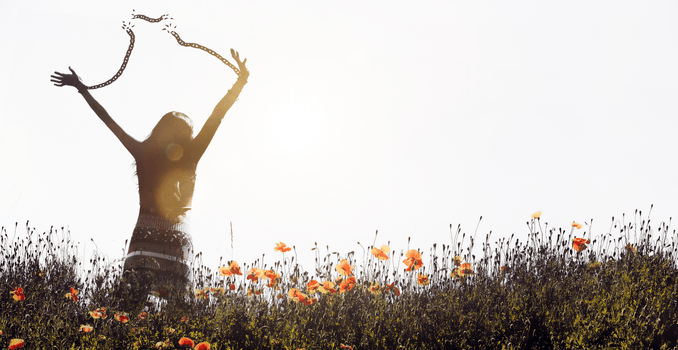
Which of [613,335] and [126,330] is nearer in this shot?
[613,335]

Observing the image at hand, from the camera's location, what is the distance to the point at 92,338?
11.0 feet

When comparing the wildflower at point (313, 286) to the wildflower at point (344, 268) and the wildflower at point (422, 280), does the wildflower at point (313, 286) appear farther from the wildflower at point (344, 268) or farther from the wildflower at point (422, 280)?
the wildflower at point (422, 280)

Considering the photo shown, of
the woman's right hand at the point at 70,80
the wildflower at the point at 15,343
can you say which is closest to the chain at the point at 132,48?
the woman's right hand at the point at 70,80

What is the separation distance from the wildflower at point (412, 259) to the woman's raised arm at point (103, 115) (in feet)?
8.75

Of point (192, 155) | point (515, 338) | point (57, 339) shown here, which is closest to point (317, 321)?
point (515, 338)

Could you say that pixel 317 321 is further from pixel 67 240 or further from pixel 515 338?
pixel 67 240

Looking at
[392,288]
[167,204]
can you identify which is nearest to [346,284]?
[392,288]

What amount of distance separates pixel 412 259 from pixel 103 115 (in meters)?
3.10

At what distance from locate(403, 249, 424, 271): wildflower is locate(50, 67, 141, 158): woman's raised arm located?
2.67m

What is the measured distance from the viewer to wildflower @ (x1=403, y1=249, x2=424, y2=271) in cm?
396

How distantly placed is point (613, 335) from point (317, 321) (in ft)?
6.15

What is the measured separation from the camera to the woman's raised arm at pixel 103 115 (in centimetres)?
476

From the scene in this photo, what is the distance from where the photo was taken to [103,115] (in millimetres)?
4758

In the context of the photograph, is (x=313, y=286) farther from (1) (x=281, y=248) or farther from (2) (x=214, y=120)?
(2) (x=214, y=120)
